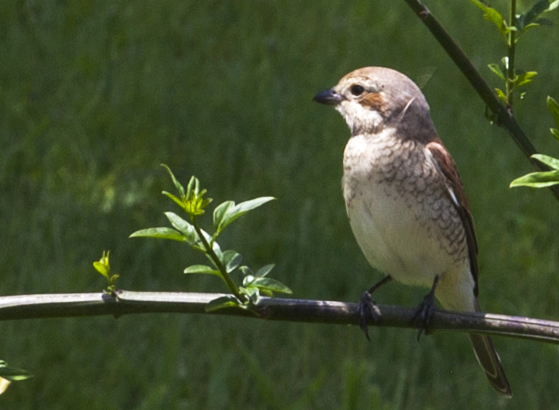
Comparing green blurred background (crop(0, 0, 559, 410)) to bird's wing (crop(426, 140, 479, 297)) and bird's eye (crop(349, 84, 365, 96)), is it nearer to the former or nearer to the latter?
bird's wing (crop(426, 140, 479, 297))

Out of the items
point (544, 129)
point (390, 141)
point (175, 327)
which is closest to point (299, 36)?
point (544, 129)

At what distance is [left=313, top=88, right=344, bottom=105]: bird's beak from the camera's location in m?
3.99

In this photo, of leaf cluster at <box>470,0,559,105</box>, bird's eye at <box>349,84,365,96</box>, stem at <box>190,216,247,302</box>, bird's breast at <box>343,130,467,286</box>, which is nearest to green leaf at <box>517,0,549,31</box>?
leaf cluster at <box>470,0,559,105</box>

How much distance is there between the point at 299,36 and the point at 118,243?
3.00 metres

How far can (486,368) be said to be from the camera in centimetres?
430

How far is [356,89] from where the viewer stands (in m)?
3.99

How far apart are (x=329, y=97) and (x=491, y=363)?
1465 mm

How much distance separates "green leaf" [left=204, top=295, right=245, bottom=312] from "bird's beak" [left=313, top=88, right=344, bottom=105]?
2094mm

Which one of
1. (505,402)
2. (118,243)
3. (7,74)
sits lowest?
(505,402)

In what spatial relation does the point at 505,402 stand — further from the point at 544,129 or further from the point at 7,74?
the point at 7,74

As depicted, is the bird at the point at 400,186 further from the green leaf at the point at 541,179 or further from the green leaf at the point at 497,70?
the green leaf at the point at 541,179

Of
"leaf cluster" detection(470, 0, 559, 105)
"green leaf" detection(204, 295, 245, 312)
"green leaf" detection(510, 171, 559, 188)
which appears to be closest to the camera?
"green leaf" detection(510, 171, 559, 188)

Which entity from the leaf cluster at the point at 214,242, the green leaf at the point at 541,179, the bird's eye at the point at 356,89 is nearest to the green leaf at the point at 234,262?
the leaf cluster at the point at 214,242

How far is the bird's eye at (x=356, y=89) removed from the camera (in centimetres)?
397
